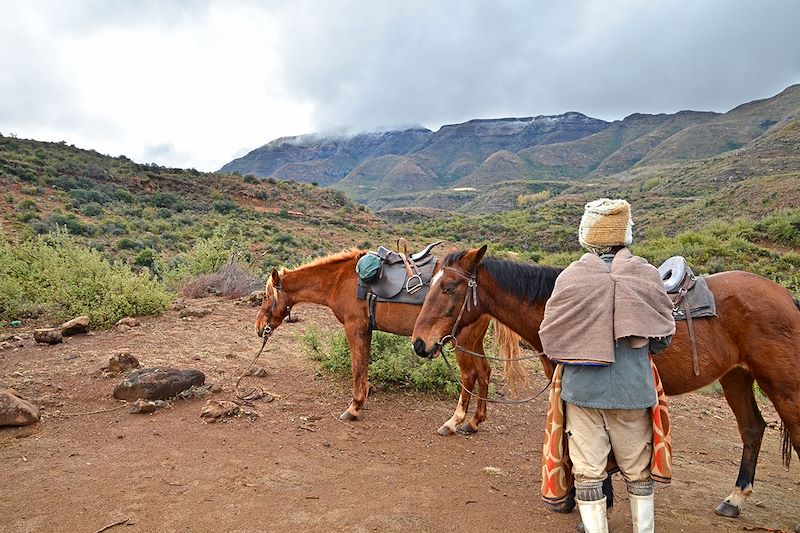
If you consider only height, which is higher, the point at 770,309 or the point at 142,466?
the point at 770,309

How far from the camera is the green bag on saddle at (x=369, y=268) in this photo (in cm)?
511

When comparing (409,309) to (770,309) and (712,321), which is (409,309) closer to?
(712,321)

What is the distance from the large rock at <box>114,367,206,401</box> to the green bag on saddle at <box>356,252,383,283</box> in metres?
2.35

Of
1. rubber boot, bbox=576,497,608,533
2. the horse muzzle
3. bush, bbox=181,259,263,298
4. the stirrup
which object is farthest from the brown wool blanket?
bush, bbox=181,259,263,298

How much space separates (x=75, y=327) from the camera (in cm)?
745

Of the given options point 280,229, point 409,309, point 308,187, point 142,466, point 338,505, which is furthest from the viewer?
point 308,187

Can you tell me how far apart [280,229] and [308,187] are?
675 inches

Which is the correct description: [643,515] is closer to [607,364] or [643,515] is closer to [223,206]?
[607,364]

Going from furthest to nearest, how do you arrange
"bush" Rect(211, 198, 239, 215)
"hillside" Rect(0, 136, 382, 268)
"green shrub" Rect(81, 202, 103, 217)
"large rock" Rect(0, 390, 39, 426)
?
"bush" Rect(211, 198, 239, 215), "green shrub" Rect(81, 202, 103, 217), "hillside" Rect(0, 136, 382, 268), "large rock" Rect(0, 390, 39, 426)

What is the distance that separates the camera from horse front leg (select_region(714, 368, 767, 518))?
3.61 metres

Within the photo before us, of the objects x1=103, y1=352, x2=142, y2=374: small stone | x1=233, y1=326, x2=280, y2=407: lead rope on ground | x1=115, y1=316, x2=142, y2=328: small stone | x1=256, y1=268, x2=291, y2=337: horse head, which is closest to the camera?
x1=233, y1=326, x2=280, y2=407: lead rope on ground

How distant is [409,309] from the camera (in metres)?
5.07

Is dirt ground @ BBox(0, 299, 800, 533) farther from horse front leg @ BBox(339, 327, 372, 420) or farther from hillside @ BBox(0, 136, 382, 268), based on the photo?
hillside @ BBox(0, 136, 382, 268)

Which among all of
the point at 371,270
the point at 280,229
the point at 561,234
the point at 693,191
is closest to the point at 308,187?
the point at 280,229
